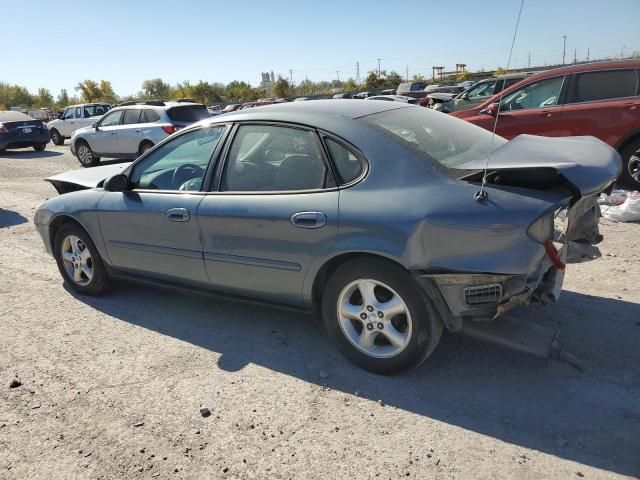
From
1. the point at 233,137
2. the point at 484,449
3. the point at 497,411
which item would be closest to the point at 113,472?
the point at 484,449

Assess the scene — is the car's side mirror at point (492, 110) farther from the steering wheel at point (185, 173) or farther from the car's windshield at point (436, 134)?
the steering wheel at point (185, 173)

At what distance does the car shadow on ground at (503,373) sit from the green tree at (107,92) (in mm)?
78515

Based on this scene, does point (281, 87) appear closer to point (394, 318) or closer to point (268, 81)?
point (268, 81)

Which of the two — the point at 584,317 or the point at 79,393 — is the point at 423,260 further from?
the point at 79,393

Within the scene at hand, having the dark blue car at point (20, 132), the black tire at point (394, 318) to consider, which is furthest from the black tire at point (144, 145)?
the black tire at point (394, 318)

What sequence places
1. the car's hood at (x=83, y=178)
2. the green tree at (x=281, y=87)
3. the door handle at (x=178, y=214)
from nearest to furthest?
1. the door handle at (x=178, y=214)
2. the car's hood at (x=83, y=178)
3. the green tree at (x=281, y=87)

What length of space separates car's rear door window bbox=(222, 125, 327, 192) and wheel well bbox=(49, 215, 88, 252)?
1.77 meters

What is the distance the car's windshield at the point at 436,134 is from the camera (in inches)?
122

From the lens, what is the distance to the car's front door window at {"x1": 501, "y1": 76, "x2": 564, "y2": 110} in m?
7.51

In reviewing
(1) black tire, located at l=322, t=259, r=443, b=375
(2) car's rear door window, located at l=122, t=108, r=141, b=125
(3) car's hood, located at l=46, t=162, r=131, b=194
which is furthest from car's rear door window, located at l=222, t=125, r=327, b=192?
(2) car's rear door window, located at l=122, t=108, r=141, b=125

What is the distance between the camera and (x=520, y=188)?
2746mm

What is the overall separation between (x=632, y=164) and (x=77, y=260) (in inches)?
266

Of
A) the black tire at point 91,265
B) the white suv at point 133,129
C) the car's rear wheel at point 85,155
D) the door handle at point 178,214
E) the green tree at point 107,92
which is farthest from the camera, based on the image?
the green tree at point 107,92

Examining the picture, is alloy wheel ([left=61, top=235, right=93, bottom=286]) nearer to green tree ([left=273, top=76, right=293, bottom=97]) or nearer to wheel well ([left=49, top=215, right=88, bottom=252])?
wheel well ([left=49, top=215, right=88, bottom=252])
